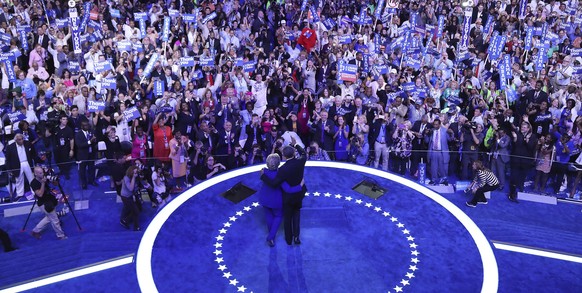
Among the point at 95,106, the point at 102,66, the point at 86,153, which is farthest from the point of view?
the point at 102,66

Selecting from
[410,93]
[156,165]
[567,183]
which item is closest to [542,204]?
[567,183]

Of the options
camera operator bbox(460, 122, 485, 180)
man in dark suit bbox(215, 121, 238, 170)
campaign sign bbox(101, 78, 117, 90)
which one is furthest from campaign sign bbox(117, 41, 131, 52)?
camera operator bbox(460, 122, 485, 180)

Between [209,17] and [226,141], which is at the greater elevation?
[209,17]

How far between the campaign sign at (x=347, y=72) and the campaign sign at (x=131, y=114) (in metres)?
6.01

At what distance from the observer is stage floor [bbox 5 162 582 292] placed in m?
10.7

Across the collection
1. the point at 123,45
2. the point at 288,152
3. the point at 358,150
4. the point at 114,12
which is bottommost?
the point at 358,150

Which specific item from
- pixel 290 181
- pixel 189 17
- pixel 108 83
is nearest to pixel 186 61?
pixel 108 83

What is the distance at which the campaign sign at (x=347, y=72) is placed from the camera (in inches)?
691

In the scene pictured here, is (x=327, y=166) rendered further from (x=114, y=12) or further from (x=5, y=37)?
(x=5, y=37)

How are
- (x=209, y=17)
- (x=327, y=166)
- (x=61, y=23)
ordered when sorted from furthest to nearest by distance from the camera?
1. (x=209, y=17)
2. (x=61, y=23)
3. (x=327, y=166)

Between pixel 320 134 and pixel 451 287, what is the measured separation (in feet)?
21.5

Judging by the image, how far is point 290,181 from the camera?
36.5ft

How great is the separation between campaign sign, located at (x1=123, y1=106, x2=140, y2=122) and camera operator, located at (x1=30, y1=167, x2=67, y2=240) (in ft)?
Result: 9.73

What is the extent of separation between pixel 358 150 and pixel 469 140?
3.01 metres
